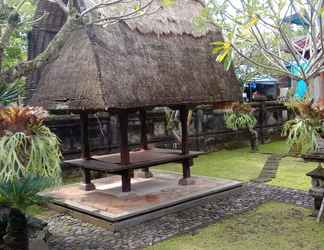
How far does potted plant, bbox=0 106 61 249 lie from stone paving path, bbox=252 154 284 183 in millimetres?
5291

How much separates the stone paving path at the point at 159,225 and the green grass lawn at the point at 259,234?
24 cm

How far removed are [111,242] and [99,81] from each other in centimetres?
233

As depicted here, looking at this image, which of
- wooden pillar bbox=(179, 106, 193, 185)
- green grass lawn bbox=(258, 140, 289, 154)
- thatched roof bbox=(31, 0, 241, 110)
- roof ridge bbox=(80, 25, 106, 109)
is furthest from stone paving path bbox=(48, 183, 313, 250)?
green grass lawn bbox=(258, 140, 289, 154)

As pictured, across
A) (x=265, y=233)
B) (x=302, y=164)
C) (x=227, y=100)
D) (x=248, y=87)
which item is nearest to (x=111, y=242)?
(x=265, y=233)

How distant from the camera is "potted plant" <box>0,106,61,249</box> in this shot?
158 inches

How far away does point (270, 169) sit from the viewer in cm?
947

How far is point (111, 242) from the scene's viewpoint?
16.5ft

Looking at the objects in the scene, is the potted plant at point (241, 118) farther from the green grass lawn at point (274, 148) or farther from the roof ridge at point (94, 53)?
the roof ridge at point (94, 53)

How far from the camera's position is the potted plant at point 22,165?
13.1ft

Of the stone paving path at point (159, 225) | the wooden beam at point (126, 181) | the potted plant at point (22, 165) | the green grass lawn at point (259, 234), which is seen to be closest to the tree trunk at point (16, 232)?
the potted plant at point (22, 165)

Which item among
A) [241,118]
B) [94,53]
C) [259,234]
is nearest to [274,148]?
[241,118]

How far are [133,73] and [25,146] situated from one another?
260 cm

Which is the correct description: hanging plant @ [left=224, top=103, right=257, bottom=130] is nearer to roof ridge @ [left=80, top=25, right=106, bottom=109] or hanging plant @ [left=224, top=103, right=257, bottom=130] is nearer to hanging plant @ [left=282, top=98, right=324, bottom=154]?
hanging plant @ [left=282, top=98, right=324, bottom=154]

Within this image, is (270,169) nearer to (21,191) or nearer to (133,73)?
(133,73)
